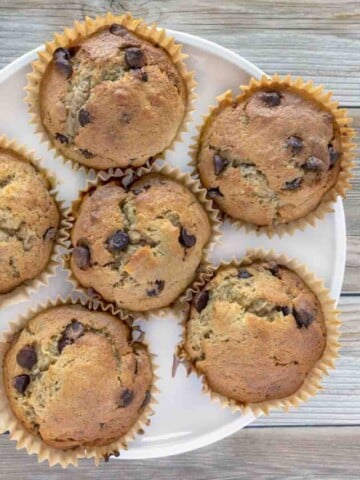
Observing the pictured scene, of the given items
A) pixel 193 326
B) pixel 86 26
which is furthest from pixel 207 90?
pixel 193 326

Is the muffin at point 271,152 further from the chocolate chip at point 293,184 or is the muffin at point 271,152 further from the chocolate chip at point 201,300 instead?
the chocolate chip at point 201,300

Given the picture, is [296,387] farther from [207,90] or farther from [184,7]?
[184,7]

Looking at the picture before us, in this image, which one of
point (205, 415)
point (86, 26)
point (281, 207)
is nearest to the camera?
point (86, 26)

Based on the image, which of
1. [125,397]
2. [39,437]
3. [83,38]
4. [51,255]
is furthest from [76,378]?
[83,38]

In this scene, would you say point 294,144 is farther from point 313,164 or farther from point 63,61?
point 63,61

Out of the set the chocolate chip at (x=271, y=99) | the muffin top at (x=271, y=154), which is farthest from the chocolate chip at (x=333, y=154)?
the chocolate chip at (x=271, y=99)

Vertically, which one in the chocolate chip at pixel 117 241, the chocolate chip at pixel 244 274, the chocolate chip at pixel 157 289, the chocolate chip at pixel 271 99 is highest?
the chocolate chip at pixel 271 99
